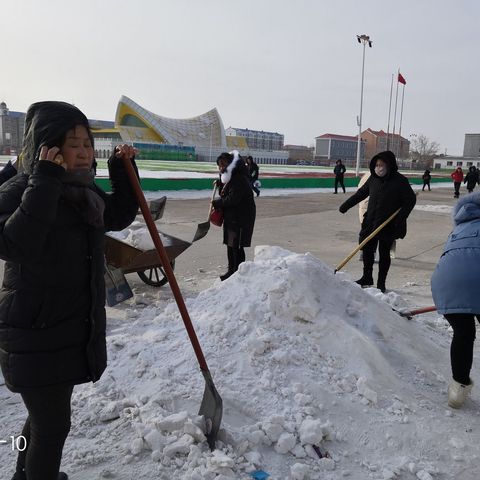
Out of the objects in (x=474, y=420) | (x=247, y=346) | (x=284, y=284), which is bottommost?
(x=474, y=420)

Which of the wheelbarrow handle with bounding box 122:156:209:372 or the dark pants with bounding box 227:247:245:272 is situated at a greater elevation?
the wheelbarrow handle with bounding box 122:156:209:372

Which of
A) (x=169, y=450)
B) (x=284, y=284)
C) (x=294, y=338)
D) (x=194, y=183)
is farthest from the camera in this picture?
(x=194, y=183)

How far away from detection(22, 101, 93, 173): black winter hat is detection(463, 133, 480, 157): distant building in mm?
109005

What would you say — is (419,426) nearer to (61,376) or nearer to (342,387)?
(342,387)

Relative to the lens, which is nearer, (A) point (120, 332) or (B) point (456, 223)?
(B) point (456, 223)

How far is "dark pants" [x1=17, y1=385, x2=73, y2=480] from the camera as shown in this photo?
181cm

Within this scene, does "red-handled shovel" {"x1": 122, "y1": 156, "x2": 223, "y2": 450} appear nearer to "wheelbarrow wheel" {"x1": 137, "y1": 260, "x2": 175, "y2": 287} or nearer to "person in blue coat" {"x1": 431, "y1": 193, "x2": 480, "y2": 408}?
"person in blue coat" {"x1": 431, "y1": 193, "x2": 480, "y2": 408}

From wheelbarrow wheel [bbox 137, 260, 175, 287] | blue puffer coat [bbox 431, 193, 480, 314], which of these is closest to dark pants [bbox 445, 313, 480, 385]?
blue puffer coat [bbox 431, 193, 480, 314]

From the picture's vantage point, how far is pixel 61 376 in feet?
5.88

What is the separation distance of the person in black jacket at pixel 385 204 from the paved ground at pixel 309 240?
0.60m

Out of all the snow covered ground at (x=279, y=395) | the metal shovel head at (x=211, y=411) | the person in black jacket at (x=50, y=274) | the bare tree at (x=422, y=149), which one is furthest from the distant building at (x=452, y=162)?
the person in black jacket at (x=50, y=274)

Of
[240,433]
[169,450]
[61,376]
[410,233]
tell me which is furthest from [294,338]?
[410,233]

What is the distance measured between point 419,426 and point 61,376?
82.1 inches

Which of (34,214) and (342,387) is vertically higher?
(34,214)
